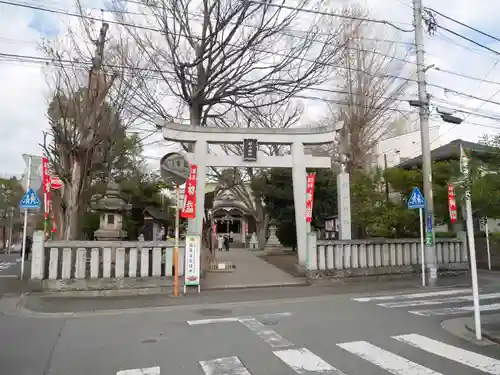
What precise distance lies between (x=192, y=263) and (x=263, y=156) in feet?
15.7

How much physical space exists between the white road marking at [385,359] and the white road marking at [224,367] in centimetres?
169

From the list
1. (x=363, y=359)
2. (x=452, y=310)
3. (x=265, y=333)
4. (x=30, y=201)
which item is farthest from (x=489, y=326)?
(x=30, y=201)

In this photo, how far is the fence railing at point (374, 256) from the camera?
573 inches

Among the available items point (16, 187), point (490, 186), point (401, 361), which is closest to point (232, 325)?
point (401, 361)

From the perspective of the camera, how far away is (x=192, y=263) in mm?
12273

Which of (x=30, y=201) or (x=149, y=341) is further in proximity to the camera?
(x=30, y=201)

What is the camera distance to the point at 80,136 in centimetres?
1599

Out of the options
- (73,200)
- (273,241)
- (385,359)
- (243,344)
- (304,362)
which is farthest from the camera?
(273,241)

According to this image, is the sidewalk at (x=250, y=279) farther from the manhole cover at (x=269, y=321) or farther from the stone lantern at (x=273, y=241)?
the stone lantern at (x=273, y=241)

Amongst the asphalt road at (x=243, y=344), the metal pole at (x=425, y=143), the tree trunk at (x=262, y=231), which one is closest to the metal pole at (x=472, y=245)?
the asphalt road at (x=243, y=344)

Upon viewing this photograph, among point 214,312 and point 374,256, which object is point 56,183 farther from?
point 374,256

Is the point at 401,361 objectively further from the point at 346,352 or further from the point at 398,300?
the point at 398,300

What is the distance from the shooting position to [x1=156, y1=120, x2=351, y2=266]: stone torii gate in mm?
14359

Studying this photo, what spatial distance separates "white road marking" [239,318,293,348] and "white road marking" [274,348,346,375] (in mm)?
390
